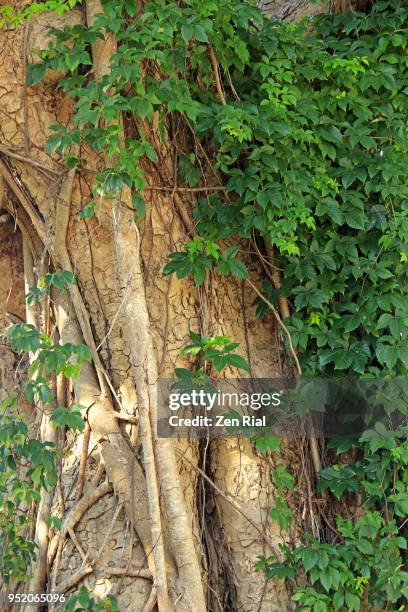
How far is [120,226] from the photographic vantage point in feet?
11.1

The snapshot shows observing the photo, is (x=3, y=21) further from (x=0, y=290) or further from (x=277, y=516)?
Answer: (x=277, y=516)

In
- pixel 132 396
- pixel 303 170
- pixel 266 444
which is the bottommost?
pixel 266 444

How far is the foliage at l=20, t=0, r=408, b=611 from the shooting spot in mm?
3279

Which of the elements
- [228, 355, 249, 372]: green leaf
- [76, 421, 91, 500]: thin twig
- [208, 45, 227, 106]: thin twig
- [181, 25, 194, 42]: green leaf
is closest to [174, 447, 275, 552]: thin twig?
[76, 421, 91, 500]: thin twig

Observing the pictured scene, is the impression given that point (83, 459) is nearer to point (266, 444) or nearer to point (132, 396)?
point (132, 396)

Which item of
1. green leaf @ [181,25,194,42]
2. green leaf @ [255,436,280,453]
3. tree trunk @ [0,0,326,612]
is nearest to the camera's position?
green leaf @ [181,25,194,42]

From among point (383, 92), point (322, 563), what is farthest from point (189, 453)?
point (383, 92)

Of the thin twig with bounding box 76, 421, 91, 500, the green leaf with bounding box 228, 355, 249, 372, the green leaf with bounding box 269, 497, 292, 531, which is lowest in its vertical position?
the green leaf with bounding box 269, 497, 292, 531

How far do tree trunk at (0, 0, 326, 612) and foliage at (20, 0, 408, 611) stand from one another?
0.45 ft

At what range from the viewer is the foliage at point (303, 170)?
3.28 m

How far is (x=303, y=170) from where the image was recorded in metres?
3.53

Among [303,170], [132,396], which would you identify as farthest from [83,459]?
[303,170]

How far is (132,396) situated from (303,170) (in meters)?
1.21

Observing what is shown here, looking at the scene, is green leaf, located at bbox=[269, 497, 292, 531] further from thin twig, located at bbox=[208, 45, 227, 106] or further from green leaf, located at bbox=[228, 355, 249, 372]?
thin twig, located at bbox=[208, 45, 227, 106]
